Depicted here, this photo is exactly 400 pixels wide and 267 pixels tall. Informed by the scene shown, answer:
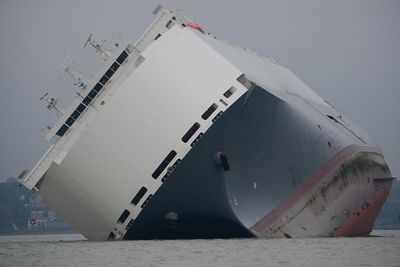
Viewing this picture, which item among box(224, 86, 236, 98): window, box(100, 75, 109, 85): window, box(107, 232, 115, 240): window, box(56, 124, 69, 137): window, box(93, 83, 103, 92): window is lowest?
box(107, 232, 115, 240): window

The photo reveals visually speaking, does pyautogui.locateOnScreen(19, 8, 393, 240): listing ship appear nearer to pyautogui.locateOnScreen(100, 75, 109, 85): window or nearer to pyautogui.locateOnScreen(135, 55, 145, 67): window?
pyautogui.locateOnScreen(100, 75, 109, 85): window

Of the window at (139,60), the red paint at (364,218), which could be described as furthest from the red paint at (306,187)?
the window at (139,60)

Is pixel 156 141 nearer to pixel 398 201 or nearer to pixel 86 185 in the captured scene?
pixel 86 185

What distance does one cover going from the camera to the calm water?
2027cm

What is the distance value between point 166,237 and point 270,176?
12.0ft

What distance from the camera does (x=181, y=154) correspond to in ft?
78.5

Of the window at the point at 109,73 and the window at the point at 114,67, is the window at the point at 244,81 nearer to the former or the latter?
the window at the point at 114,67

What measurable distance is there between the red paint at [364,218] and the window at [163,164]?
7201 mm

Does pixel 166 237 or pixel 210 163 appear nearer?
pixel 210 163

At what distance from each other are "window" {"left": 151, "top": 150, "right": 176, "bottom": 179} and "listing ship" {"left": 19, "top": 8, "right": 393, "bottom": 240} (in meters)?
0.03

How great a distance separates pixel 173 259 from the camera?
69.8 feet

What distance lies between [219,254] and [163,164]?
3.66m

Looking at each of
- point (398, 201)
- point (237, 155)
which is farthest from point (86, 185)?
point (398, 201)

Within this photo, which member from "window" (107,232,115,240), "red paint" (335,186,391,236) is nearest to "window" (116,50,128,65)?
"window" (107,232,115,240)
